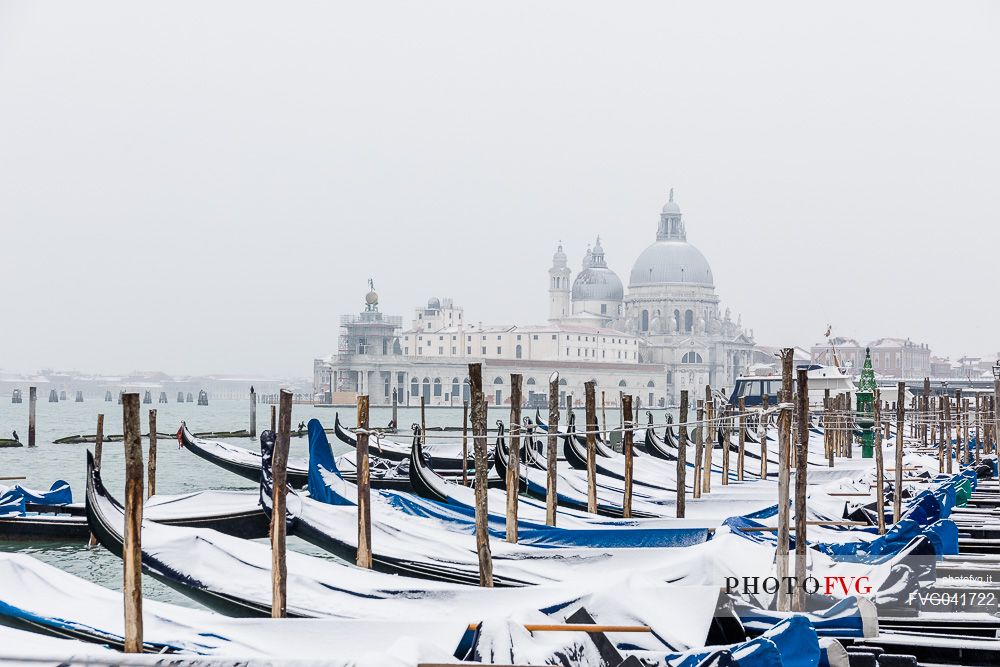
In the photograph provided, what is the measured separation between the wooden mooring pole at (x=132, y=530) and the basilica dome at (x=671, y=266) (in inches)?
3269

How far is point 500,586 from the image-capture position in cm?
743

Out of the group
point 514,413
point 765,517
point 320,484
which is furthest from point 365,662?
point 765,517

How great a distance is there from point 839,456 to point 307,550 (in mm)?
11476

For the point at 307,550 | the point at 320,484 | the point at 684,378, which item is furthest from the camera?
the point at 684,378

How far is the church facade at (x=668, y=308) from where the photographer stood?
277 ft

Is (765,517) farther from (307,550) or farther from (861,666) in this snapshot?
(861,666)

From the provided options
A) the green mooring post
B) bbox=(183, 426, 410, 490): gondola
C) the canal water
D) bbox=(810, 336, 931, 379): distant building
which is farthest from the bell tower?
bbox=(183, 426, 410, 490): gondola

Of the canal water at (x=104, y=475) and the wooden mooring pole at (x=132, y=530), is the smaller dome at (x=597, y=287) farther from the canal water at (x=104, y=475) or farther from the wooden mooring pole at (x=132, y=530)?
the wooden mooring pole at (x=132, y=530)

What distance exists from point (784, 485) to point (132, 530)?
132 inches

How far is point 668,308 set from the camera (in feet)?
286

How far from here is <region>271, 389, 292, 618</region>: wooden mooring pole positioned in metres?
6.55

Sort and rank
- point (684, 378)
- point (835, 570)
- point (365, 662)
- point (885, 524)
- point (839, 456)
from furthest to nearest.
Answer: point (684, 378)
point (839, 456)
point (885, 524)
point (835, 570)
point (365, 662)

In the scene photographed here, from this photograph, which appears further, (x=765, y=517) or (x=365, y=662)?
(x=765, y=517)

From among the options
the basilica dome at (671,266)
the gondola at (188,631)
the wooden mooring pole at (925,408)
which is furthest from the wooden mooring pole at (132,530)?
the basilica dome at (671,266)
